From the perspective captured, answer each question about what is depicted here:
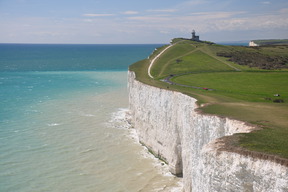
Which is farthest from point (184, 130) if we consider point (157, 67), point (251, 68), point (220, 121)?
point (251, 68)

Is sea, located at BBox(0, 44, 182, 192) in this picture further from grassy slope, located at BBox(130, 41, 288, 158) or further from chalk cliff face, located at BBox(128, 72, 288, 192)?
grassy slope, located at BBox(130, 41, 288, 158)

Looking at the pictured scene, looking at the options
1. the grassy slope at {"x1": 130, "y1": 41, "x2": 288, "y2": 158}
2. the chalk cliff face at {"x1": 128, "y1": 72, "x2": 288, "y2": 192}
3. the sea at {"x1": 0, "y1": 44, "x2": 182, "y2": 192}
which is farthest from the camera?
the sea at {"x1": 0, "y1": 44, "x2": 182, "y2": 192}

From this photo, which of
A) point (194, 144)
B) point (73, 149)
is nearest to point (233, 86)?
point (194, 144)

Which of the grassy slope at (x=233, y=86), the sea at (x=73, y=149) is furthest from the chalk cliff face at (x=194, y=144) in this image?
the sea at (x=73, y=149)

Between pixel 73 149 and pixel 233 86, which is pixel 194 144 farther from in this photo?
pixel 233 86

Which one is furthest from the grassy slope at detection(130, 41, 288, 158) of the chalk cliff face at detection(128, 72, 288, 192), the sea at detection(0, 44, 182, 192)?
the sea at detection(0, 44, 182, 192)

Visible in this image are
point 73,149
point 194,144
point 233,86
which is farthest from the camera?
point 233,86
